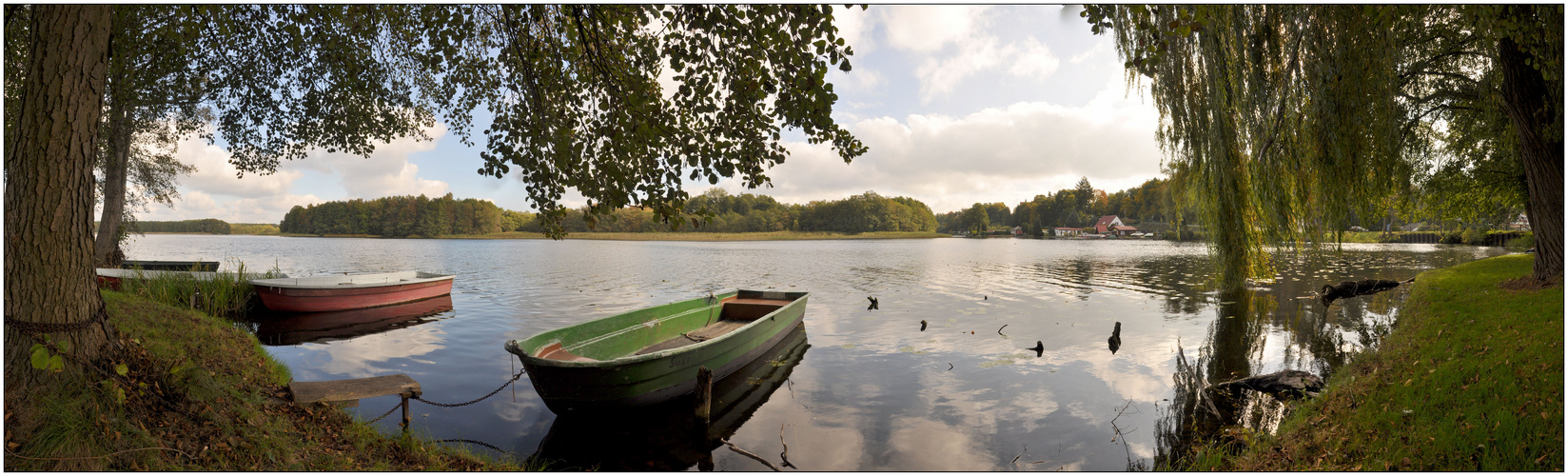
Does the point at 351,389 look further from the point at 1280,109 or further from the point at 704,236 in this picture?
the point at 704,236

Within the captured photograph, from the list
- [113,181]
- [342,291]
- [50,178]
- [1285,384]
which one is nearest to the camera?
[50,178]

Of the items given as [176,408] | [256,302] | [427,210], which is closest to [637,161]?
[176,408]

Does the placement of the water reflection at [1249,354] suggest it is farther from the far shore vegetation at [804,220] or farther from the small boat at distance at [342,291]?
the far shore vegetation at [804,220]

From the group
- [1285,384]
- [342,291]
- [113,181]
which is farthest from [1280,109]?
[113,181]

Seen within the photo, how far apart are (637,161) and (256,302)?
52.0 ft

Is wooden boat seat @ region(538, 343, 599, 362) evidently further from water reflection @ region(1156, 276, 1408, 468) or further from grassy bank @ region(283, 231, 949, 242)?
grassy bank @ region(283, 231, 949, 242)

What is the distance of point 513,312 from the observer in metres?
16.1

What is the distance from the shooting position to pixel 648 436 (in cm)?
683

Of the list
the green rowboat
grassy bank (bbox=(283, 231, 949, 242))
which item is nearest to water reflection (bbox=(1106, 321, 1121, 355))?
the green rowboat

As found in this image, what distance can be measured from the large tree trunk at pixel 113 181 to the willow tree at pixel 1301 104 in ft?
62.5

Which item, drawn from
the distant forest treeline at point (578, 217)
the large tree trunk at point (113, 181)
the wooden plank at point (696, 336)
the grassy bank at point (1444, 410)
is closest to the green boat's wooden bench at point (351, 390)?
the wooden plank at point (696, 336)

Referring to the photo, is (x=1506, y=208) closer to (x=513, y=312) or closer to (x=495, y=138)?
(x=495, y=138)

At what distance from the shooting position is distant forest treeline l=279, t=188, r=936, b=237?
69250mm

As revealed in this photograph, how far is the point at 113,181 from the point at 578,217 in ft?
198
